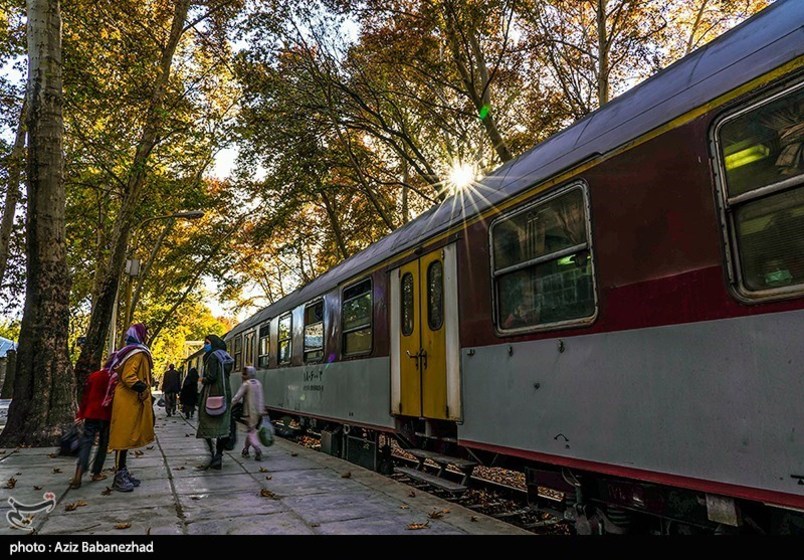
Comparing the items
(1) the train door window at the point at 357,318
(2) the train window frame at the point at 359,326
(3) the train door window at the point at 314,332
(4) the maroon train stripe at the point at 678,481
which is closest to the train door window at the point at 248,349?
(3) the train door window at the point at 314,332

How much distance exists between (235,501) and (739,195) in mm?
5175

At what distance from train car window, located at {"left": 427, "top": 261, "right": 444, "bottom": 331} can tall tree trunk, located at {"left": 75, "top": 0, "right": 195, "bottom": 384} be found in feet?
27.9

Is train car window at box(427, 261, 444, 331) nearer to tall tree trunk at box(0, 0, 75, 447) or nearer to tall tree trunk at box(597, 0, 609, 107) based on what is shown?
tall tree trunk at box(0, 0, 75, 447)

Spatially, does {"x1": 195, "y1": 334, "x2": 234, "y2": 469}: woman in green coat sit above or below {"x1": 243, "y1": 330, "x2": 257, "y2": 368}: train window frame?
below

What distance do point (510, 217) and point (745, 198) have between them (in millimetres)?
2180

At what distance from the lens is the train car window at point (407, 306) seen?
6924mm

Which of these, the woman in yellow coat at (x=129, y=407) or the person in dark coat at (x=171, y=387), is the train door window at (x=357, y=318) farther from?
the person in dark coat at (x=171, y=387)

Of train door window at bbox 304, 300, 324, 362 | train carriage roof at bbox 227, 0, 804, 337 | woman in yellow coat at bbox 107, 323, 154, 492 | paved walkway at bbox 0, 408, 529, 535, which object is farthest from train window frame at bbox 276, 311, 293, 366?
train carriage roof at bbox 227, 0, 804, 337

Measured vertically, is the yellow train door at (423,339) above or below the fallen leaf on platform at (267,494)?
above

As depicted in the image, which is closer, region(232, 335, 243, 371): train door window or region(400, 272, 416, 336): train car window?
region(400, 272, 416, 336): train car window

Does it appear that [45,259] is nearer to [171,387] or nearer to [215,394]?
[215,394]

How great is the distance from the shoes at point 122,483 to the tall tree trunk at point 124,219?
23.3 ft

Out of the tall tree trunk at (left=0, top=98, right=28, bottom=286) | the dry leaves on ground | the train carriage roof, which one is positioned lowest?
the dry leaves on ground

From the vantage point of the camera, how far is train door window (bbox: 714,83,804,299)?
2756 millimetres
